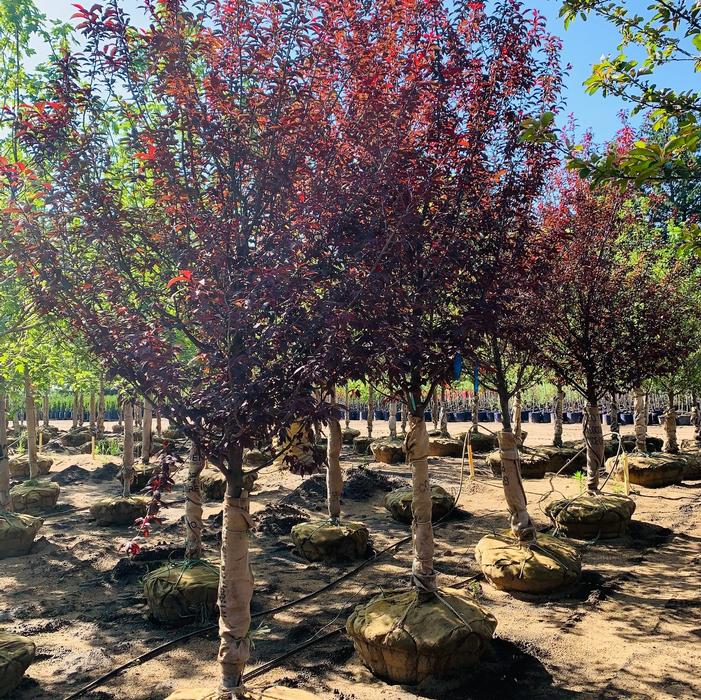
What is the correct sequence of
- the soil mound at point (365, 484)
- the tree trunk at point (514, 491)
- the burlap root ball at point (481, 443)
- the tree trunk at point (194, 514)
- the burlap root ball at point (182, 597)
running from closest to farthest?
1. the burlap root ball at point (182, 597)
2. the tree trunk at point (514, 491)
3. the tree trunk at point (194, 514)
4. the soil mound at point (365, 484)
5. the burlap root ball at point (481, 443)

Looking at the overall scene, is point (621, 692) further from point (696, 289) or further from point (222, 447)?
point (696, 289)

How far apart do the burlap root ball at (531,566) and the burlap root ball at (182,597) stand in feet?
11.8

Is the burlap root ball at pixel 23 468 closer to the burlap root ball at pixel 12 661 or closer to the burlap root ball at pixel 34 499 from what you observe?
the burlap root ball at pixel 34 499

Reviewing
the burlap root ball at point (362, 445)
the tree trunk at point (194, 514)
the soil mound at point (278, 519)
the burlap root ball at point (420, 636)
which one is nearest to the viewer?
the burlap root ball at point (420, 636)

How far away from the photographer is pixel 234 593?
13.7ft

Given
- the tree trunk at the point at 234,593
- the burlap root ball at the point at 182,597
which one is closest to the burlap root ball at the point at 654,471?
the burlap root ball at the point at 182,597

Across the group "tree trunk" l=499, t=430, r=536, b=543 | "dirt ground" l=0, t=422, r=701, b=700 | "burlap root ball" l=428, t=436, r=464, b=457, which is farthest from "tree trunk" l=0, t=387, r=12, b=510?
"burlap root ball" l=428, t=436, r=464, b=457

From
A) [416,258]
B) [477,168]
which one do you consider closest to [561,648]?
[416,258]

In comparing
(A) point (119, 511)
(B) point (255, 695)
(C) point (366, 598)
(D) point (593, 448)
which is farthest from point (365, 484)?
(B) point (255, 695)

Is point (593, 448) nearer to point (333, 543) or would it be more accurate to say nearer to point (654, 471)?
point (654, 471)

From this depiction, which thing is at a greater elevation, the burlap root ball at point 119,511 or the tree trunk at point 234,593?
the tree trunk at point 234,593

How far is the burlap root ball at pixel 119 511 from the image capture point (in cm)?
1248

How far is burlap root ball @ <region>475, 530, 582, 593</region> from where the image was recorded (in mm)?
7238

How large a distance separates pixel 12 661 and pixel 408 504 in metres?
7.57
